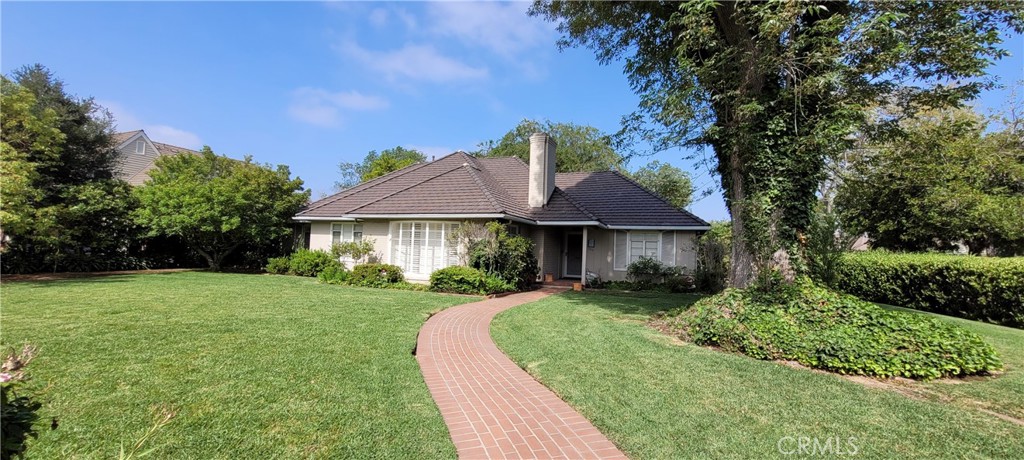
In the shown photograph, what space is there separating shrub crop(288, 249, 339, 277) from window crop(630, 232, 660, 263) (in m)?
12.6

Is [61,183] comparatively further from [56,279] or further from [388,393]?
[388,393]

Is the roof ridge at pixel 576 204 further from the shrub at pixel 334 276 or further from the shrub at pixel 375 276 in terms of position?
the shrub at pixel 334 276

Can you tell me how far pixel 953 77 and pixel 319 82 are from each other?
14.8 m

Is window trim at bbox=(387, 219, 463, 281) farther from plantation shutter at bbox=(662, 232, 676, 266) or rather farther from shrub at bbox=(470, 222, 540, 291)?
plantation shutter at bbox=(662, 232, 676, 266)

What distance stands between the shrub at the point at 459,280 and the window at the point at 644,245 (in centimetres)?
709

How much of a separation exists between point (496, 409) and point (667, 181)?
39962 mm

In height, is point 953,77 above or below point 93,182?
above

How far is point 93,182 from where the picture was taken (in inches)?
673

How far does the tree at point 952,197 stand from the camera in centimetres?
1631

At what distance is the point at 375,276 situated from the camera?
49.1 ft

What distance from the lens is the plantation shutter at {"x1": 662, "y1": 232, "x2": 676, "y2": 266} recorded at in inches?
668

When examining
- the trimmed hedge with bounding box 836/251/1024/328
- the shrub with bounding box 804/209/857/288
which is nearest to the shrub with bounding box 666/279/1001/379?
the shrub with bounding box 804/209/857/288

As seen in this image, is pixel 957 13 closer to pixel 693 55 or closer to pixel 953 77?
pixel 953 77

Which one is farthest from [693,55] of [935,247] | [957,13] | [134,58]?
[935,247]
